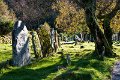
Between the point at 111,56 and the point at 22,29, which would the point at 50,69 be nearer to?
the point at 22,29

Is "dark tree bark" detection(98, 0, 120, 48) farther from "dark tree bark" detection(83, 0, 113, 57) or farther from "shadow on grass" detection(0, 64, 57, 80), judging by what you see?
"shadow on grass" detection(0, 64, 57, 80)

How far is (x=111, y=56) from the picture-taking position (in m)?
35.5

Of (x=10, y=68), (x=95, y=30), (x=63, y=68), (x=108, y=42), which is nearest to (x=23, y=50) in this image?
(x=10, y=68)

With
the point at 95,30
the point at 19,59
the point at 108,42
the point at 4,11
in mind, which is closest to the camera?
the point at 19,59

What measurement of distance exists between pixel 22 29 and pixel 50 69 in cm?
574

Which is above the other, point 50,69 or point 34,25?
point 34,25

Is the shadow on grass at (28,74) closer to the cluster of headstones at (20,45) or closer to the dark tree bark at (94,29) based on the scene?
the cluster of headstones at (20,45)

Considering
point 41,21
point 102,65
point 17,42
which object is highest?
point 41,21

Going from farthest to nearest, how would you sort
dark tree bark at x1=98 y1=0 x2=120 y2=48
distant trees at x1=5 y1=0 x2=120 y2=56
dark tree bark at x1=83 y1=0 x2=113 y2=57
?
dark tree bark at x1=98 y1=0 x2=120 y2=48 → distant trees at x1=5 y1=0 x2=120 y2=56 → dark tree bark at x1=83 y1=0 x2=113 y2=57

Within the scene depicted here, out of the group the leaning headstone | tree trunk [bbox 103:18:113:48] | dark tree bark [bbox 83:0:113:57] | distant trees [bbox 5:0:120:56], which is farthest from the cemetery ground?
tree trunk [bbox 103:18:113:48]

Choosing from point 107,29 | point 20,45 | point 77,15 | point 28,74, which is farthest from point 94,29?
point 77,15

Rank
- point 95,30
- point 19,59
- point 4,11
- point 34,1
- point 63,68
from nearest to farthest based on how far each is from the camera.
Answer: point 63,68, point 19,59, point 95,30, point 4,11, point 34,1

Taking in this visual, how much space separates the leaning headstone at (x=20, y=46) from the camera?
92.8 ft

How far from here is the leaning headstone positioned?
2830 cm
